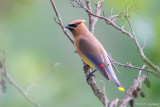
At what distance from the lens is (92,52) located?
362 cm

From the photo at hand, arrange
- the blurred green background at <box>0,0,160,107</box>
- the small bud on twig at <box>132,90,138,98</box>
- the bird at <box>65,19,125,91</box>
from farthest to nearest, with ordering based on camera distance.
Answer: the bird at <box>65,19,125,91</box>, the blurred green background at <box>0,0,160,107</box>, the small bud on twig at <box>132,90,138,98</box>

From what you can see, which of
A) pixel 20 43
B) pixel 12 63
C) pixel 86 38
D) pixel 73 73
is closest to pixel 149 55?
pixel 86 38

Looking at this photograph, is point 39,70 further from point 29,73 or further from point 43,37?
point 43,37

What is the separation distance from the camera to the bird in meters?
3.42

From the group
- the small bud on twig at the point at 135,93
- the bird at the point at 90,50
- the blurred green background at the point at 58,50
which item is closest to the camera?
the small bud on twig at the point at 135,93

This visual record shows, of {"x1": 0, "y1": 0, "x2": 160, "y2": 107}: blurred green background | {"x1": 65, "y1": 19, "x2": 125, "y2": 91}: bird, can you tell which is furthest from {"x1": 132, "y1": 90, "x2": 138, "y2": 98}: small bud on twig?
{"x1": 65, "y1": 19, "x2": 125, "y2": 91}: bird

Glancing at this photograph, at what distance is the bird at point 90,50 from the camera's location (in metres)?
3.42

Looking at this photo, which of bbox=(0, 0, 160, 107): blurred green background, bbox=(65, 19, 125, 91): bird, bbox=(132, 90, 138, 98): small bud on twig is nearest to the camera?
bbox=(132, 90, 138, 98): small bud on twig

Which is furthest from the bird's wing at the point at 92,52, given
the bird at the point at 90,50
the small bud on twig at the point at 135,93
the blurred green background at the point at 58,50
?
the small bud on twig at the point at 135,93

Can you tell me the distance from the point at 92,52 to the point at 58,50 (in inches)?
54.8

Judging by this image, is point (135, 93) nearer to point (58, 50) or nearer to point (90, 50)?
point (90, 50)

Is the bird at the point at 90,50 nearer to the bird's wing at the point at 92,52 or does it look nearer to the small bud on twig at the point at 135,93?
the bird's wing at the point at 92,52

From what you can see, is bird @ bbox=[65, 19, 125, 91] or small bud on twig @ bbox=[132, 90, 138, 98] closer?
small bud on twig @ bbox=[132, 90, 138, 98]

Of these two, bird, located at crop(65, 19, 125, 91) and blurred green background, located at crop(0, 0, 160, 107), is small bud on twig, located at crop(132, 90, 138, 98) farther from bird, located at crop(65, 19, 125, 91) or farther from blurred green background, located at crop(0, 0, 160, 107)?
bird, located at crop(65, 19, 125, 91)
